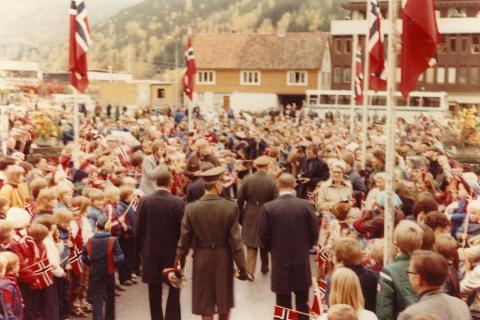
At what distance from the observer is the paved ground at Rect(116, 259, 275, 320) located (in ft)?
32.5

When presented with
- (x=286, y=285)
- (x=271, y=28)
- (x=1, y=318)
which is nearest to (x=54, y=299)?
(x=1, y=318)

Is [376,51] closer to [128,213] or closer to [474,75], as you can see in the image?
[128,213]

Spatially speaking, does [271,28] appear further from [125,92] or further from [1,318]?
[1,318]

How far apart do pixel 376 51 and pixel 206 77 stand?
61.9 meters

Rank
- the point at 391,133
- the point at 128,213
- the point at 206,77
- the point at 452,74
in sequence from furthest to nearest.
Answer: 1. the point at 206,77
2. the point at 452,74
3. the point at 128,213
4. the point at 391,133

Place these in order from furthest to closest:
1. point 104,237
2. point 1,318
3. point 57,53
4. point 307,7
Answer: point 57,53 → point 307,7 → point 104,237 → point 1,318

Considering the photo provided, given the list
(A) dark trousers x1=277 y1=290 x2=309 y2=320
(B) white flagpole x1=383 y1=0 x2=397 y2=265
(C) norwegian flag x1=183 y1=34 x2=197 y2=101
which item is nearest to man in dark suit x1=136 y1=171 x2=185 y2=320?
(A) dark trousers x1=277 y1=290 x2=309 y2=320

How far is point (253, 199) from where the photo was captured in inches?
456

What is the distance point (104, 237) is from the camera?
896cm

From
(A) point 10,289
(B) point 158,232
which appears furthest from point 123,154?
(A) point 10,289

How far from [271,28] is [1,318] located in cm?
15090

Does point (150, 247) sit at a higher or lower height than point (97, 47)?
lower

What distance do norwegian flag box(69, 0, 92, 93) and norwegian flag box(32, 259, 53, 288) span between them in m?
6.65

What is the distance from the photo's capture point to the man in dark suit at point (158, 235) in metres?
8.81
